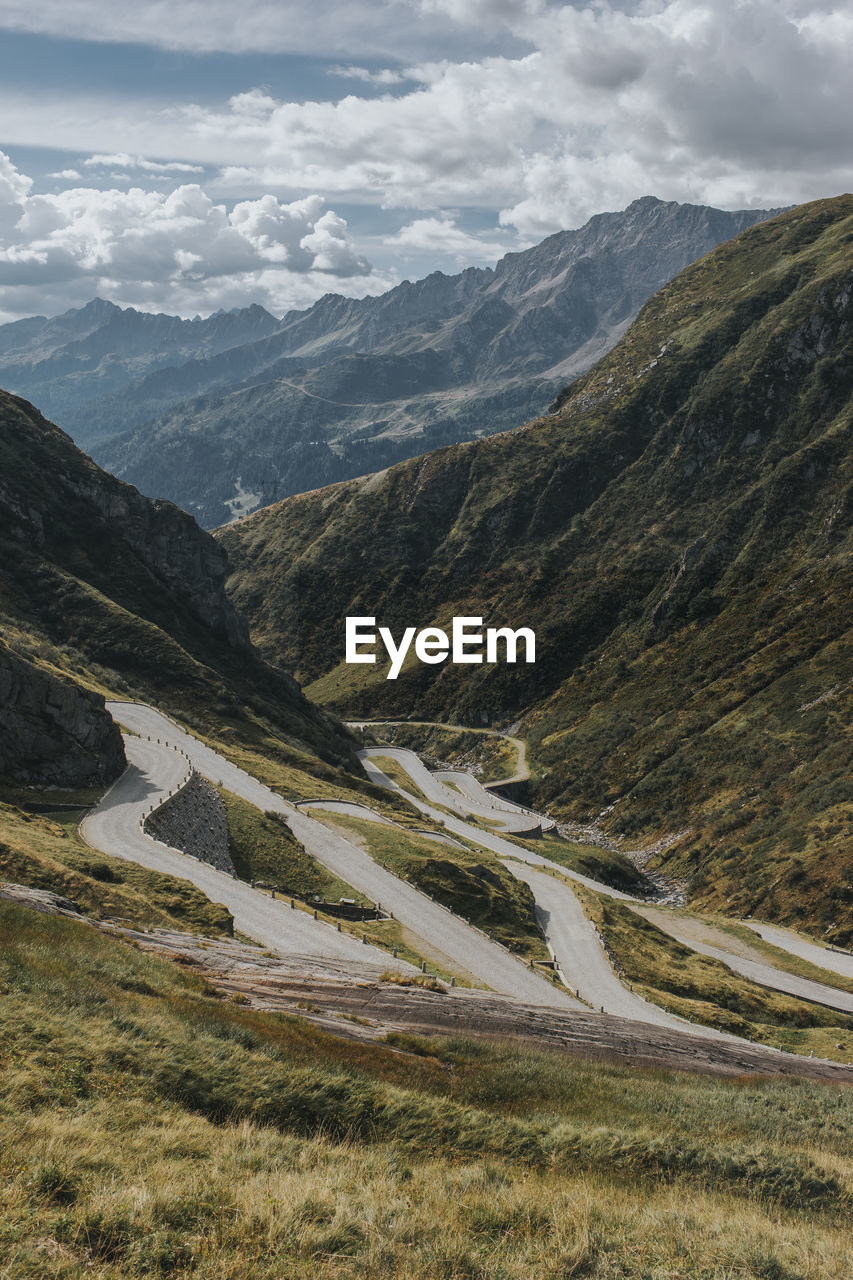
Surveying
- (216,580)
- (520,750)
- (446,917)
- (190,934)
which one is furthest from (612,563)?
(190,934)

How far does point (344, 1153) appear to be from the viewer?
486 inches

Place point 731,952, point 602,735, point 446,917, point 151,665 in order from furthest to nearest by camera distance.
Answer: point 602,735, point 151,665, point 731,952, point 446,917

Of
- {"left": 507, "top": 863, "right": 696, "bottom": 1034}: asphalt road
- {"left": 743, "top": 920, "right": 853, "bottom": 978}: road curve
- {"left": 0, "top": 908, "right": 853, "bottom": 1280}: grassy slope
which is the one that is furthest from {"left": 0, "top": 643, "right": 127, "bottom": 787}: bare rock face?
{"left": 743, "top": 920, "right": 853, "bottom": 978}: road curve

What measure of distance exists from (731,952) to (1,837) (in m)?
60.5

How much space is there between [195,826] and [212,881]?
798cm

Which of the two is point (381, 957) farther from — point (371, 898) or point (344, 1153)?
point (344, 1153)

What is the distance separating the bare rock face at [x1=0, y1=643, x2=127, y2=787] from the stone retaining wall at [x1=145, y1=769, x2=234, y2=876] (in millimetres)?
5835

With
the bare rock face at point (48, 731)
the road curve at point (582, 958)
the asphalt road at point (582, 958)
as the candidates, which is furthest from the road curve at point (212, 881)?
the asphalt road at point (582, 958)

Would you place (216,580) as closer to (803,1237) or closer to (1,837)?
(1,837)

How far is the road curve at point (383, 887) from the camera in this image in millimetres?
37062

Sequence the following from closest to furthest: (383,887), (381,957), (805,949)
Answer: (381,957) < (383,887) < (805,949)

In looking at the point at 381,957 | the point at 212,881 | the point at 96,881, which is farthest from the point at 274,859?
the point at 96,881

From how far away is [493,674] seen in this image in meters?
180

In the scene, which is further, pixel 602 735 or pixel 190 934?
pixel 602 735
